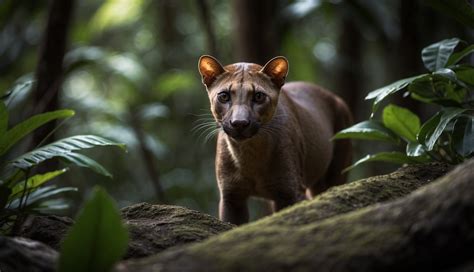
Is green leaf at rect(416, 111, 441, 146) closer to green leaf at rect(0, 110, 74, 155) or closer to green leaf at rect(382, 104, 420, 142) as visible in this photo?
green leaf at rect(382, 104, 420, 142)

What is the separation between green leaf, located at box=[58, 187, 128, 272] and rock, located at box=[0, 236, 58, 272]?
27cm

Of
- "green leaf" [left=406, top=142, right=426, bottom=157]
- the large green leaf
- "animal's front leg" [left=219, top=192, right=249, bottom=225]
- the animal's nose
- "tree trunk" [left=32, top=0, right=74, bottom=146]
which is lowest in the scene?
"animal's front leg" [left=219, top=192, right=249, bottom=225]

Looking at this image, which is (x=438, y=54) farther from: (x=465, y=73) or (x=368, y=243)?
(x=368, y=243)

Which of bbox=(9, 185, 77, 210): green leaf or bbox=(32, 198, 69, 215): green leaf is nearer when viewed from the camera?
bbox=(9, 185, 77, 210): green leaf

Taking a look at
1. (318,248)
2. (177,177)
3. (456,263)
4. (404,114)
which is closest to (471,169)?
(456,263)

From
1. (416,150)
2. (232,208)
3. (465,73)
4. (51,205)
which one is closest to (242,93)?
(232,208)

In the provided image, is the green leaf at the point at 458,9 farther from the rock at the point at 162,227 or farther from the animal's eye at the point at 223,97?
the rock at the point at 162,227

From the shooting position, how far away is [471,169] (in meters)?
2.57

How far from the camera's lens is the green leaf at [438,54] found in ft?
15.7

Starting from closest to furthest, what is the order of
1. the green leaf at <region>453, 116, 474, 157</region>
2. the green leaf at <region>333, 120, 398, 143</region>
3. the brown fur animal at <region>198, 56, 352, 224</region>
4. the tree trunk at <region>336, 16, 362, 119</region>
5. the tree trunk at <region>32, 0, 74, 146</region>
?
1. the green leaf at <region>453, 116, 474, 157</region>
2. the green leaf at <region>333, 120, 398, 143</region>
3. the brown fur animal at <region>198, 56, 352, 224</region>
4. the tree trunk at <region>32, 0, 74, 146</region>
5. the tree trunk at <region>336, 16, 362, 119</region>

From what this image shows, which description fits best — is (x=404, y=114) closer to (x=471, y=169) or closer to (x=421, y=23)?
(x=471, y=169)

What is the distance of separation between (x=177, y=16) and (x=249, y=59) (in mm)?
7317

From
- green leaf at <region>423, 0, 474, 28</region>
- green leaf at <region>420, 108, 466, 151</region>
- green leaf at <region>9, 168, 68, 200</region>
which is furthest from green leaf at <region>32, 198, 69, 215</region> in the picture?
green leaf at <region>423, 0, 474, 28</region>

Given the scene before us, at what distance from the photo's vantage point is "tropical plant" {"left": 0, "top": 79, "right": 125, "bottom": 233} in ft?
14.0
